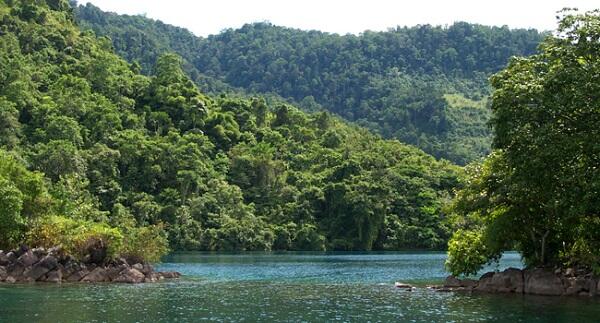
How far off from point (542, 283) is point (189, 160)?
9575 cm

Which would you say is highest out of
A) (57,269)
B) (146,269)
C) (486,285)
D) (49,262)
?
(49,262)

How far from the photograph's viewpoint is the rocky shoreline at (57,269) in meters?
61.5

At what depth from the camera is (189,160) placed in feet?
455

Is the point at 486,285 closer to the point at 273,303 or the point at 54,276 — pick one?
the point at 273,303

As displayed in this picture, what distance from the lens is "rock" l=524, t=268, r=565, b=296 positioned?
163ft

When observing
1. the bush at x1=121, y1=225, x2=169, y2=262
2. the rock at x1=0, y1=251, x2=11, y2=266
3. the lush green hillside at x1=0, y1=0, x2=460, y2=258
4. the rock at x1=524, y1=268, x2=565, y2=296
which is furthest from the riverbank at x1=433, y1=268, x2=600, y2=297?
the lush green hillside at x1=0, y1=0, x2=460, y2=258

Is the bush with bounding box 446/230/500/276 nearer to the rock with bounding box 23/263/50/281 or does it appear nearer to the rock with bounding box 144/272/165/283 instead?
the rock with bounding box 144/272/165/283

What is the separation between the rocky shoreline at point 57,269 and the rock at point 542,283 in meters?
32.0

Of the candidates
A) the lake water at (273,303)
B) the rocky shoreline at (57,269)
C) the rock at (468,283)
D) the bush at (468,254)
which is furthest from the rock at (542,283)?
the rocky shoreline at (57,269)

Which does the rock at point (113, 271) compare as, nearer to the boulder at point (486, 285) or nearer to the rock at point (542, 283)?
the boulder at point (486, 285)

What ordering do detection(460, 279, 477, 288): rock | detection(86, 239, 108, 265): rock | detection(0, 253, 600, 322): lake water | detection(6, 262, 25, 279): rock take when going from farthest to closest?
detection(86, 239, 108, 265): rock, detection(6, 262, 25, 279): rock, detection(460, 279, 477, 288): rock, detection(0, 253, 600, 322): lake water

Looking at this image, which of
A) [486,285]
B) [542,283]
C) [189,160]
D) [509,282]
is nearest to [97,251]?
[486,285]

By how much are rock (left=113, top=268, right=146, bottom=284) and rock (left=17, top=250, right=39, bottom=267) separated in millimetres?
6816

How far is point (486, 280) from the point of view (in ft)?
176
